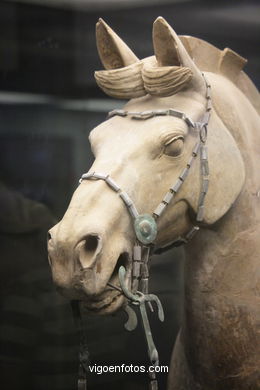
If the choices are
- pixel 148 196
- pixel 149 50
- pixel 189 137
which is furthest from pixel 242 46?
pixel 148 196

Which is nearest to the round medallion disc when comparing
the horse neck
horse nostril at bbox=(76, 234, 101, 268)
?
horse nostril at bbox=(76, 234, 101, 268)

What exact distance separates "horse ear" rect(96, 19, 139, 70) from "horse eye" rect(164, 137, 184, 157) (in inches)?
9.1

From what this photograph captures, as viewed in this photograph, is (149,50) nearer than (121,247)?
No

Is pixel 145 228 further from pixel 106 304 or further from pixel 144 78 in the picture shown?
pixel 144 78

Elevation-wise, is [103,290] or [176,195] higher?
[176,195]

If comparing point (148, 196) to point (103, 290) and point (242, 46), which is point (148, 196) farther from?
point (242, 46)

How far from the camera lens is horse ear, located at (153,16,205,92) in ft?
3.63

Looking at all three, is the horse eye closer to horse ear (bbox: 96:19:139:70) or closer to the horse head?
the horse head

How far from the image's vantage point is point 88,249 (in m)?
1.01

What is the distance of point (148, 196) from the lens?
43.4 inches

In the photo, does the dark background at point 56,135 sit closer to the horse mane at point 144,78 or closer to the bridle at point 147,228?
the horse mane at point 144,78

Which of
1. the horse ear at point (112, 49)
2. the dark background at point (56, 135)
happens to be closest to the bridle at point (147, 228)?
the horse ear at point (112, 49)

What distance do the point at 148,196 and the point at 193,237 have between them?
225mm

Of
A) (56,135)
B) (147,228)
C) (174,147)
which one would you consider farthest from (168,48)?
(56,135)
